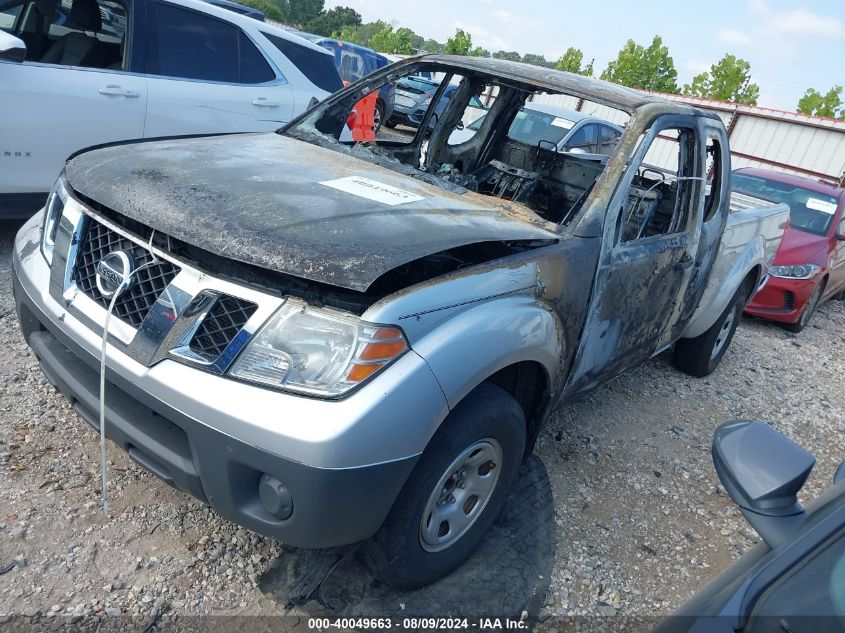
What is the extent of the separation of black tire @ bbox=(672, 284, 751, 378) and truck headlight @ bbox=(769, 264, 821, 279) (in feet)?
6.55

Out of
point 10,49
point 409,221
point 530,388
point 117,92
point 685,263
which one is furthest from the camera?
point 117,92

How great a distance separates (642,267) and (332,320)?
1687 mm

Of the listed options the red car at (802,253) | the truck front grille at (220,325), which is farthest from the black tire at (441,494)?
the red car at (802,253)

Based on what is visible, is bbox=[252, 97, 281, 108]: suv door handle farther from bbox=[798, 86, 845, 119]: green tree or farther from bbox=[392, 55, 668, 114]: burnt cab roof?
bbox=[798, 86, 845, 119]: green tree

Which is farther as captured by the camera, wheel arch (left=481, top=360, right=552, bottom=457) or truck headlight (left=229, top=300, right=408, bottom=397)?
wheel arch (left=481, top=360, right=552, bottom=457)

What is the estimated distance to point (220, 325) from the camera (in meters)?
1.95

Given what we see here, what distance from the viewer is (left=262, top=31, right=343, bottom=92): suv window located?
548cm

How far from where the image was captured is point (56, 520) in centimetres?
239

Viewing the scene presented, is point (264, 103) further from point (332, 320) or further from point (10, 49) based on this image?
point (332, 320)

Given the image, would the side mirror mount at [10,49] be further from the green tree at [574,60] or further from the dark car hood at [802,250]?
the green tree at [574,60]

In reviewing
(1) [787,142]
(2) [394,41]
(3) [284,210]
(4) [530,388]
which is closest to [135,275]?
(3) [284,210]

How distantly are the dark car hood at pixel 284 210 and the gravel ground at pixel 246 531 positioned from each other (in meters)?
1.14

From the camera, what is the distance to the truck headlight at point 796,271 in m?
6.49

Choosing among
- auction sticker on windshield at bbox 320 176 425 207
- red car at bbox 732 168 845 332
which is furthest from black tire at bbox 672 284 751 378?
auction sticker on windshield at bbox 320 176 425 207
